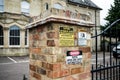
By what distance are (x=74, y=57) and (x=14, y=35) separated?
16.0 meters

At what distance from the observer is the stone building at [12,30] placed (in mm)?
16953

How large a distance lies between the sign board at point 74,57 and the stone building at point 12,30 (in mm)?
15156

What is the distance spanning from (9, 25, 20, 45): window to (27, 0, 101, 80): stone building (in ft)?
50.7

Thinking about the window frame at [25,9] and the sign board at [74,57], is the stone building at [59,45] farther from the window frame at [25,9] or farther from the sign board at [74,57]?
the window frame at [25,9]

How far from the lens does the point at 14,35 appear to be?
17547 mm

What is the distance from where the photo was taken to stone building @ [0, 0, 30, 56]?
16953 mm

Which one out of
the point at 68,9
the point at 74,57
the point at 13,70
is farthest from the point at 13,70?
the point at 74,57

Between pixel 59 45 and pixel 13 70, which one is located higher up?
pixel 59 45

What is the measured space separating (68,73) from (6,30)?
15801 millimetres

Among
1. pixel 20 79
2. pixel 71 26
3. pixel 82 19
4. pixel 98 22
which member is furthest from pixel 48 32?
pixel 98 22

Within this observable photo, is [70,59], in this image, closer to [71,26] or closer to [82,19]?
[71,26]

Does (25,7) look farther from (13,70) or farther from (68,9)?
(13,70)

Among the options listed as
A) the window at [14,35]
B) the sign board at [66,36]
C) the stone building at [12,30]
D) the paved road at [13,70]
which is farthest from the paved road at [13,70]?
the window at [14,35]

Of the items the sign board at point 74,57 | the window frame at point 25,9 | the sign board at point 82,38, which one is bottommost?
the sign board at point 74,57
